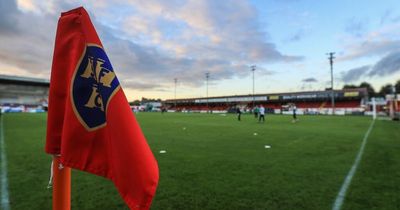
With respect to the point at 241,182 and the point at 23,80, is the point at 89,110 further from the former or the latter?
the point at 23,80

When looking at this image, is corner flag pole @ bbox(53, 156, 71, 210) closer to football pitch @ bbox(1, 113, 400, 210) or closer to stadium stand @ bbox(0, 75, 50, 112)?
football pitch @ bbox(1, 113, 400, 210)

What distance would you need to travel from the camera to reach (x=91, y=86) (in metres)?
1.38

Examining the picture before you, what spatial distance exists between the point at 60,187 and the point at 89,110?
43 centimetres

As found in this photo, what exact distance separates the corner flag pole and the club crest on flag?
0.28 m

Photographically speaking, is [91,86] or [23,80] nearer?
[91,86]

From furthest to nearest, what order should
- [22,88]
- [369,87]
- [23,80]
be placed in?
[369,87], [22,88], [23,80]

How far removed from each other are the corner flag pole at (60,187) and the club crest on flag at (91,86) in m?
0.28

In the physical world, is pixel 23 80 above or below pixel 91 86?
above

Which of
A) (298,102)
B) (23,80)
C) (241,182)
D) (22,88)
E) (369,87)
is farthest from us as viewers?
(369,87)

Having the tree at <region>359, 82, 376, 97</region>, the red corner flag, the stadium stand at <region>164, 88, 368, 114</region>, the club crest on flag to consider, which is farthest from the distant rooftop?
the tree at <region>359, 82, 376, 97</region>

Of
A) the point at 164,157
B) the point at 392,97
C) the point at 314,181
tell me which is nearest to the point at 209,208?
the point at 314,181

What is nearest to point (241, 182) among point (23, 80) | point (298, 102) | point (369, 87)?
point (23, 80)

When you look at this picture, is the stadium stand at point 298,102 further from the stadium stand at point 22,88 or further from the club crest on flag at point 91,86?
the club crest on flag at point 91,86

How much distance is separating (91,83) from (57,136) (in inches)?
14.1
